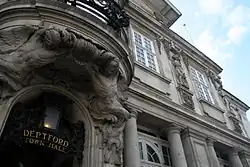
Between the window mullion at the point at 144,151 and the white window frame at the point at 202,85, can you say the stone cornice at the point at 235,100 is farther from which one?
the window mullion at the point at 144,151

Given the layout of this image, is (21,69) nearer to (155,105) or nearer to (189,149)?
(155,105)

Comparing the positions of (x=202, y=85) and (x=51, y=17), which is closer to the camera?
(x=51, y=17)

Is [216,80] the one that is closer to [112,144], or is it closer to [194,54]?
[194,54]

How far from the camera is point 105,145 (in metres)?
4.75

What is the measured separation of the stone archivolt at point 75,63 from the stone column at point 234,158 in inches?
307

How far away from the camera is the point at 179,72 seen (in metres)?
10.8

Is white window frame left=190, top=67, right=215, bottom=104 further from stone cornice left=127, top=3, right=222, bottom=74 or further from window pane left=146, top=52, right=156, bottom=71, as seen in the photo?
window pane left=146, top=52, right=156, bottom=71

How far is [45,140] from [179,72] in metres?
7.88

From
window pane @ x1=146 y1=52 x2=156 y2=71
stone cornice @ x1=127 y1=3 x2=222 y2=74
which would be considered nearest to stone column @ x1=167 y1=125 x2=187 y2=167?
→ window pane @ x1=146 y1=52 x2=156 y2=71

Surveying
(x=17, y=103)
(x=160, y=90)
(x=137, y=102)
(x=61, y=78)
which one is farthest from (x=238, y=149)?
(x=17, y=103)

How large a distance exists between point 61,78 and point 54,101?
548 mm

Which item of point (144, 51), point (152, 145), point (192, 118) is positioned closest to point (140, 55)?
point (144, 51)

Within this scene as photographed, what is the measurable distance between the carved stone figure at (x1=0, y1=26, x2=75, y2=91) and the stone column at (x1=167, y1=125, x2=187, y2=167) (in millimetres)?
5113

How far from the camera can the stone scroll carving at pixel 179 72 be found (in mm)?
9969
